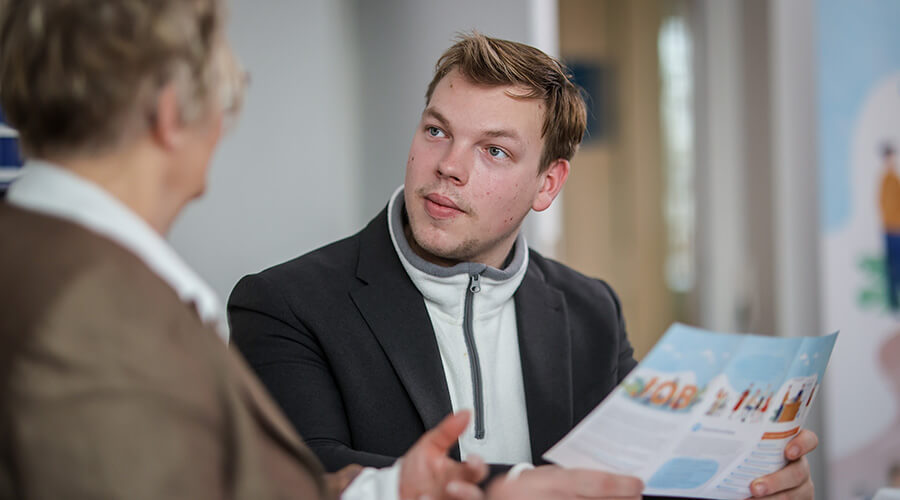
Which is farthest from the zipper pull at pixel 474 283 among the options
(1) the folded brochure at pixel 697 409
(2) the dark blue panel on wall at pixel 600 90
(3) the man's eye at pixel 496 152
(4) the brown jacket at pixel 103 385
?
(2) the dark blue panel on wall at pixel 600 90

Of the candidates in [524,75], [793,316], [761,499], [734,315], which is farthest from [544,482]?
[734,315]

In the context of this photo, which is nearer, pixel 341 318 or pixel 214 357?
pixel 214 357

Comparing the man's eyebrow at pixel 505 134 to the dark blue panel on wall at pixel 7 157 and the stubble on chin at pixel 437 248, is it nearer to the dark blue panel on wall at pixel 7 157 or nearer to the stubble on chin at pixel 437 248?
the stubble on chin at pixel 437 248

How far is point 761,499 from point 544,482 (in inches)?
17.6

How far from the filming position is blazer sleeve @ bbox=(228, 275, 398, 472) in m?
1.47

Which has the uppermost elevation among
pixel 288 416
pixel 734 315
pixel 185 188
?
pixel 185 188

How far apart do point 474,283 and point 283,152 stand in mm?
1654

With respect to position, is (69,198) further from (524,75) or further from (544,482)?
(524,75)

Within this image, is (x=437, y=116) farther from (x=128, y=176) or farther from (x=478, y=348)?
(x=128, y=176)

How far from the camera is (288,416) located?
1467 mm

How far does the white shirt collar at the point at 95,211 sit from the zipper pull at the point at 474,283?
2.84 ft

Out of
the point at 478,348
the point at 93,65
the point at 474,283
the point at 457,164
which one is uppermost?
the point at 93,65

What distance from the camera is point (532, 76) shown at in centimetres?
175

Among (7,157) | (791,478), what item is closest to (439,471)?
(791,478)
